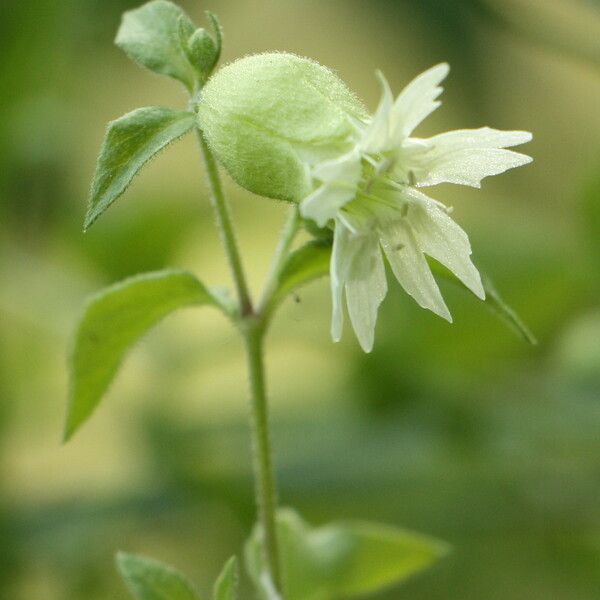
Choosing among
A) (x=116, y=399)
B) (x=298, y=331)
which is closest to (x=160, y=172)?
(x=116, y=399)

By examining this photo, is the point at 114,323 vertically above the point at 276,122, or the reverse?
the point at 276,122

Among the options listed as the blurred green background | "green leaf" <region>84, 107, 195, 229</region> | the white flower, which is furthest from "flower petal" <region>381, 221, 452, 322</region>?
the blurred green background

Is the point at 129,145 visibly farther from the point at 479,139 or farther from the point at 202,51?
the point at 479,139

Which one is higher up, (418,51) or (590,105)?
(418,51)

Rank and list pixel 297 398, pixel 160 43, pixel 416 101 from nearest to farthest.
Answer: pixel 416 101
pixel 160 43
pixel 297 398

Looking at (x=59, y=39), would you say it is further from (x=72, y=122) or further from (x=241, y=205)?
(x=241, y=205)

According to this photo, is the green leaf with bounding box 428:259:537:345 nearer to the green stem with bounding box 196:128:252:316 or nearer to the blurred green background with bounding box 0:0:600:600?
the green stem with bounding box 196:128:252:316

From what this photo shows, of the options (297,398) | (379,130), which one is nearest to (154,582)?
(379,130)

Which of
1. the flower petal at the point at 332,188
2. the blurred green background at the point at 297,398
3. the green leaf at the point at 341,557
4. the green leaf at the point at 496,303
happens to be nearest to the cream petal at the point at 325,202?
the flower petal at the point at 332,188

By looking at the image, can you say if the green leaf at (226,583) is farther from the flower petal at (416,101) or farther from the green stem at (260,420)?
the flower petal at (416,101)
